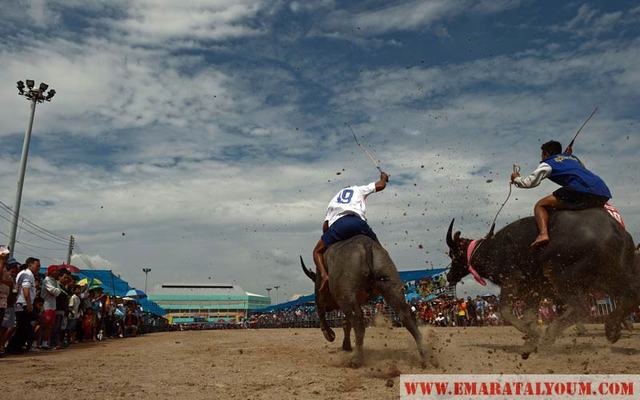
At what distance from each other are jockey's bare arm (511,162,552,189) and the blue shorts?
233 cm

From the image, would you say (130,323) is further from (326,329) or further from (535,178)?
(535,178)

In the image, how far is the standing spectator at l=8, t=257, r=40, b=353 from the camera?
10.6 metres

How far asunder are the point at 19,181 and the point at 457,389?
90.7ft

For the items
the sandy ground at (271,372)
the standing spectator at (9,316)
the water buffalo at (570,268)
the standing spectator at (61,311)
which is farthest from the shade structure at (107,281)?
the water buffalo at (570,268)

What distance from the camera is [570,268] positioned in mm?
6570

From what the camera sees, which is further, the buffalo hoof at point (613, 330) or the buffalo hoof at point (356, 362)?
the buffalo hoof at point (613, 330)

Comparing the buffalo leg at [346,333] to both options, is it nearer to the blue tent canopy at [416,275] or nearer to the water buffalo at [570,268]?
the water buffalo at [570,268]

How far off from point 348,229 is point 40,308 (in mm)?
8684

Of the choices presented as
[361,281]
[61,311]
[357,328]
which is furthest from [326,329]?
[61,311]

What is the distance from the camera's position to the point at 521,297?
7.90 m

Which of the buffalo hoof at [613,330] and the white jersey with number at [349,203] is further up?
the white jersey with number at [349,203]

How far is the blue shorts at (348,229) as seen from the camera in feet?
24.0

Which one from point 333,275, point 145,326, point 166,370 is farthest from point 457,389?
point 145,326

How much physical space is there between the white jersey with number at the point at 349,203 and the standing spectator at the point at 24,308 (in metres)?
7.10
